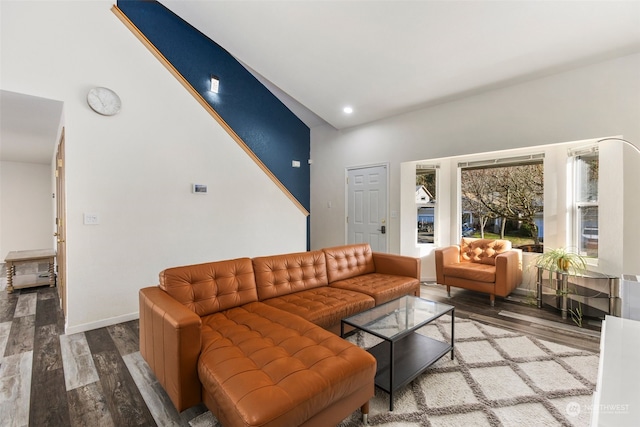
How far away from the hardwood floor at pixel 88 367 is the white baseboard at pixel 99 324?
0.07 meters

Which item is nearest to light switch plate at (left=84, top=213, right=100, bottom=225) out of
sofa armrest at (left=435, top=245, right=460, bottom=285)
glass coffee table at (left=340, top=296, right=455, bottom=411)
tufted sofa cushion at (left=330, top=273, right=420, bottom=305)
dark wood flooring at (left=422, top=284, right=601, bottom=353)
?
tufted sofa cushion at (left=330, top=273, right=420, bottom=305)

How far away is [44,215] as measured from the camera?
6.49 meters

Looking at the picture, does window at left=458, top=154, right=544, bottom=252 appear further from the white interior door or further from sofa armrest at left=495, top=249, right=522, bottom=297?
the white interior door

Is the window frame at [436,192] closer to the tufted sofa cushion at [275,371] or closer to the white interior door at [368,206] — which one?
the white interior door at [368,206]

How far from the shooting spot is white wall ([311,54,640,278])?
3037 millimetres

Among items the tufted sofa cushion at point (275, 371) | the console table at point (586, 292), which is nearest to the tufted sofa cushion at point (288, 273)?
the tufted sofa cushion at point (275, 371)

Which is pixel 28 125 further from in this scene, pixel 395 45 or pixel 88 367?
pixel 395 45

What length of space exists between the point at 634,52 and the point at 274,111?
15.8 ft

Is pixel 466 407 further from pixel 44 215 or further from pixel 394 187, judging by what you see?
pixel 44 215

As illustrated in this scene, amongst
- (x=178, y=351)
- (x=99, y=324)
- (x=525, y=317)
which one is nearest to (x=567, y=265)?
(x=525, y=317)

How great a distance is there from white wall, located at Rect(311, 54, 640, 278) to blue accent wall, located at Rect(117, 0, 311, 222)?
51 cm

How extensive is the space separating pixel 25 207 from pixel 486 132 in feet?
29.2

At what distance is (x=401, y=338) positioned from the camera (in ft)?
7.16

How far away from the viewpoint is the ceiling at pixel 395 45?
2.72 meters
